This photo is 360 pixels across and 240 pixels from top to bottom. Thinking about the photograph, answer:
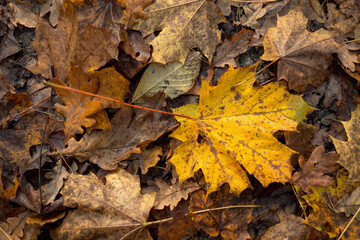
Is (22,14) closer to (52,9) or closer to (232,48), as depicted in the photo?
(52,9)

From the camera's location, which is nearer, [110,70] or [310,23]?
[110,70]

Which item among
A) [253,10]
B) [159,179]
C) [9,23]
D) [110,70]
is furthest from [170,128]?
[9,23]

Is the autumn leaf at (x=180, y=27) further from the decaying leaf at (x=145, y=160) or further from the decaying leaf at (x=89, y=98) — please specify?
the decaying leaf at (x=145, y=160)

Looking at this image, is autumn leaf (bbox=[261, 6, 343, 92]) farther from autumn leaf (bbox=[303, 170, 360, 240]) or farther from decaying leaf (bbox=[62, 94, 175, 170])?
decaying leaf (bbox=[62, 94, 175, 170])

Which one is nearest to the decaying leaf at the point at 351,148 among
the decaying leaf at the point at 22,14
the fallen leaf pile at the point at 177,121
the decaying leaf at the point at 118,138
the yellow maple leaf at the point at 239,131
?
the fallen leaf pile at the point at 177,121

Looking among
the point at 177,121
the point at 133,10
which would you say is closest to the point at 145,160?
the point at 177,121

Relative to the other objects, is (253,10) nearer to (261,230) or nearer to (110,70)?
(110,70)
